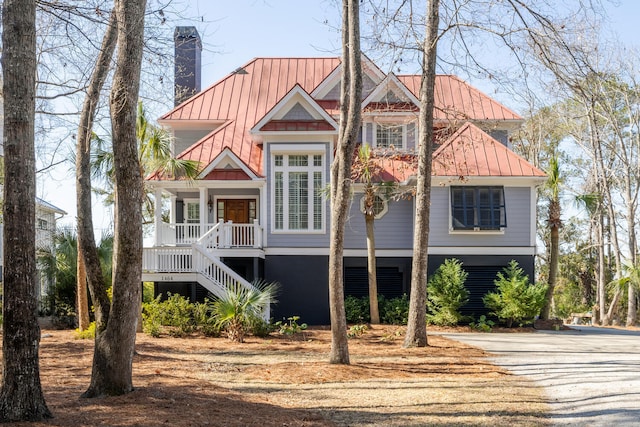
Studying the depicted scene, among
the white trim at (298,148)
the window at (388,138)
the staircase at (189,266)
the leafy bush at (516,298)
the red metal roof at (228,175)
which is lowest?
the leafy bush at (516,298)

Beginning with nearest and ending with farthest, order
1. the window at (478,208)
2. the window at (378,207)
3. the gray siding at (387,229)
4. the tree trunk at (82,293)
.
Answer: the tree trunk at (82,293), the window at (478,208), the window at (378,207), the gray siding at (387,229)

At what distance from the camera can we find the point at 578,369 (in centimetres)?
1256

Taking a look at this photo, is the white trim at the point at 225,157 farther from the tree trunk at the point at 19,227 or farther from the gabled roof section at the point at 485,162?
the tree trunk at the point at 19,227

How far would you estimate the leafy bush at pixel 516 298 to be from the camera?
70.7 feet

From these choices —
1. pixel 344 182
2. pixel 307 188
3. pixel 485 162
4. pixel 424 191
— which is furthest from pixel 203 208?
pixel 344 182

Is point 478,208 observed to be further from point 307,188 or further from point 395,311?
point 307,188

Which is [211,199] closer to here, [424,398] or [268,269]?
[268,269]

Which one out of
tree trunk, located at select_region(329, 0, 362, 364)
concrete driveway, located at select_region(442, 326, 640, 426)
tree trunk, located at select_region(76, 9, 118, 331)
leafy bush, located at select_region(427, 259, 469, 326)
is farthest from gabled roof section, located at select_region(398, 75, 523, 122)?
tree trunk, located at select_region(76, 9, 118, 331)

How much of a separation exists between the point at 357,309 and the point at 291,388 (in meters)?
11.9

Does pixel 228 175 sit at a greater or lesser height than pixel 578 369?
greater

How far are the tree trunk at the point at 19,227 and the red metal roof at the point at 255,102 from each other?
1527 centimetres

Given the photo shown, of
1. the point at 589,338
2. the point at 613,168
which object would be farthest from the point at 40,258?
the point at 613,168

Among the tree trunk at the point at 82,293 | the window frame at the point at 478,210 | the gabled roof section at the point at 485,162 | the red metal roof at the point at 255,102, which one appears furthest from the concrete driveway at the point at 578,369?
the tree trunk at the point at 82,293

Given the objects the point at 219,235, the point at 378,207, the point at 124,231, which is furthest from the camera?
the point at 378,207
